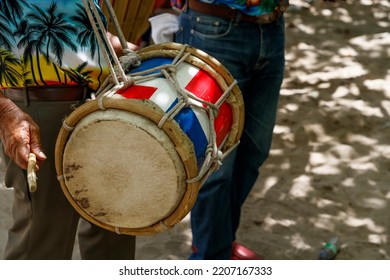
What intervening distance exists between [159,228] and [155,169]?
0.69 feet

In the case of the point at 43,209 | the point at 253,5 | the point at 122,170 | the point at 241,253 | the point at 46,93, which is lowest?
the point at 241,253

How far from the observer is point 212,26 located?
297 cm

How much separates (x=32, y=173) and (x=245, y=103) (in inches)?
54.9

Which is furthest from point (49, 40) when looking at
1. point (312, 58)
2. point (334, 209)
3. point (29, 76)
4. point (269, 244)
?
point (312, 58)

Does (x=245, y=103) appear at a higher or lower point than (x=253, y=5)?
lower

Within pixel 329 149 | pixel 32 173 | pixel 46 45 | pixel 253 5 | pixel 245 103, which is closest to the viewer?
pixel 32 173

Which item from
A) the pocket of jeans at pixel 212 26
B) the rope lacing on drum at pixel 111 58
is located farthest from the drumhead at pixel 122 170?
the pocket of jeans at pixel 212 26

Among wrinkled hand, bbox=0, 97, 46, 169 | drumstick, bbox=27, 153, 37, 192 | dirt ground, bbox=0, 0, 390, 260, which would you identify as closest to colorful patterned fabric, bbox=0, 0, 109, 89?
wrinkled hand, bbox=0, 97, 46, 169

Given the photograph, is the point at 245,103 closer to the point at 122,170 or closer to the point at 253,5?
the point at 253,5

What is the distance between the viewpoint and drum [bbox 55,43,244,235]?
2090 mm

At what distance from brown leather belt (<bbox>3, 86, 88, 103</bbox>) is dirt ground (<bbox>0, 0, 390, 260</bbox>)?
133 cm

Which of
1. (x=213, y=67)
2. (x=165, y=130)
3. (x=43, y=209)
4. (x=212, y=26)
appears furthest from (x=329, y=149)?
(x=165, y=130)

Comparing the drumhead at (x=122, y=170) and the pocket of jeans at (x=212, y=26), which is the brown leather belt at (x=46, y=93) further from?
the pocket of jeans at (x=212, y=26)

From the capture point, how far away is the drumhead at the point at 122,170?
6.90 feet
